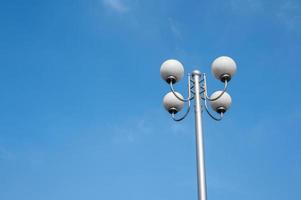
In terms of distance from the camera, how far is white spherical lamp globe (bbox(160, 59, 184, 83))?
938cm

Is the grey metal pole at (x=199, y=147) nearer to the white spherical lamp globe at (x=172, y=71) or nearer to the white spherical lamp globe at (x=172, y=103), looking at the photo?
the white spherical lamp globe at (x=172, y=71)

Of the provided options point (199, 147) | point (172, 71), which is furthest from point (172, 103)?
point (199, 147)

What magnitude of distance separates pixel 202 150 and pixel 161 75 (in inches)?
74.5

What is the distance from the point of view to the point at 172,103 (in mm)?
9594

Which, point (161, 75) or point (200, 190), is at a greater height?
point (161, 75)

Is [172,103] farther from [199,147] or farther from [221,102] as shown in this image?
[199,147]

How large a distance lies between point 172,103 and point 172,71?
0.64 meters

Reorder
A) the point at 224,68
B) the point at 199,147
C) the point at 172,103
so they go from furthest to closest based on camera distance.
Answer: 1. the point at 172,103
2. the point at 224,68
3. the point at 199,147

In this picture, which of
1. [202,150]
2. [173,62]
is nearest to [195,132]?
[202,150]

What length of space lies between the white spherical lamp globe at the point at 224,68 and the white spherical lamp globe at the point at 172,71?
641 mm

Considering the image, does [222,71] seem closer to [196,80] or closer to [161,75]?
[196,80]

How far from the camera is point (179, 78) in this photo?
9.44 m

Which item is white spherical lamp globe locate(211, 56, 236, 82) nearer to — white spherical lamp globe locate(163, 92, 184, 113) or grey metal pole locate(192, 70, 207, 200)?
grey metal pole locate(192, 70, 207, 200)

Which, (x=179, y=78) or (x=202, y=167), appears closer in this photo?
(x=202, y=167)
